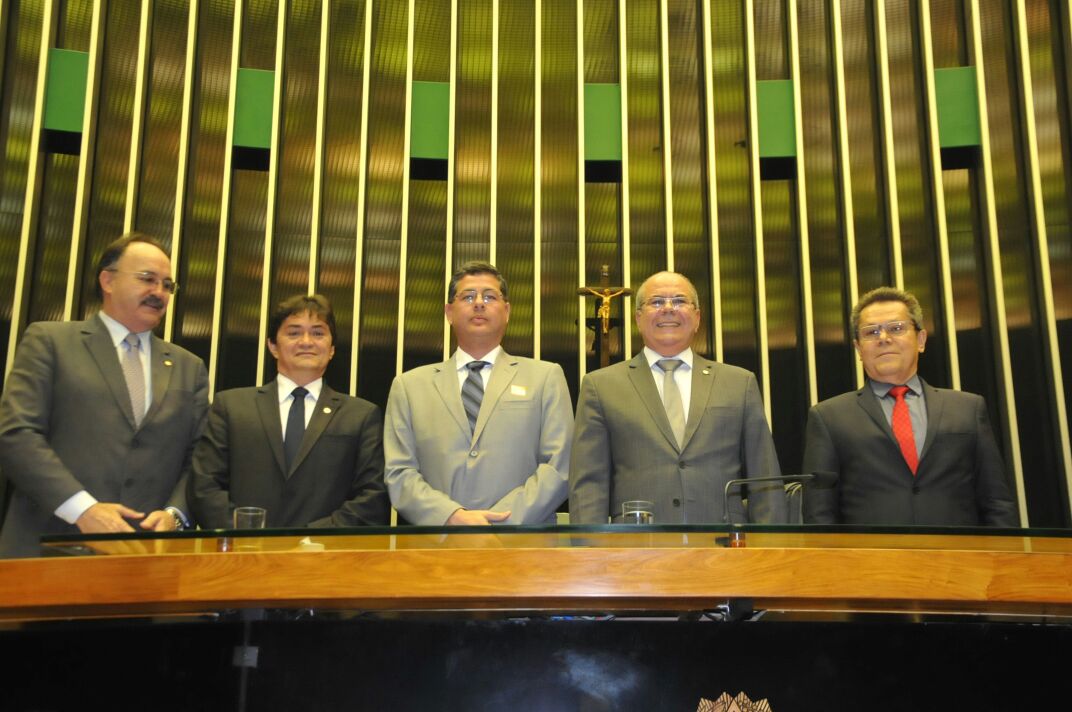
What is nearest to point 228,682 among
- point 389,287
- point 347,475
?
point 347,475

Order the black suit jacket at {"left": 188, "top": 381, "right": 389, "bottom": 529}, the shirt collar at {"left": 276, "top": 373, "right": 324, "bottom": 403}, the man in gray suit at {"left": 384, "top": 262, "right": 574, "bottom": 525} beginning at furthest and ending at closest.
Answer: the shirt collar at {"left": 276, "top": 373, "right": 324, "bottom": 403} < the black suit jacket at {"left": 188, "top": 381, "right": 389, "bottom": 529} < the man in gray suit at {"left": 384, "top": 262, "right": 574, "bottom": 525}

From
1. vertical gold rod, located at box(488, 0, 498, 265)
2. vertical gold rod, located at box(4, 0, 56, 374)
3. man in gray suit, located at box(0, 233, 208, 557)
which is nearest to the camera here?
man in gray suit, located at box(0, 233, 208, 557)

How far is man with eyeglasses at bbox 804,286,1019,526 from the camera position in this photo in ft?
8.96

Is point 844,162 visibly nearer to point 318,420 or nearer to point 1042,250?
point 1042,250

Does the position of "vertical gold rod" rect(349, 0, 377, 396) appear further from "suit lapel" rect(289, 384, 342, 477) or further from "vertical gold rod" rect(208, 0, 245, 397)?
"suit lapel" rect(289, 384, 342, 477)

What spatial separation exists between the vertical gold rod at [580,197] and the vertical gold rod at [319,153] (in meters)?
1.35

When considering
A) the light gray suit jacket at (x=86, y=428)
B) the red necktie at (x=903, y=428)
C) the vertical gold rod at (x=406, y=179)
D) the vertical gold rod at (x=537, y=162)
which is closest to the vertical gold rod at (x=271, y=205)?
the vertical gold rod at (x=406, y=179)

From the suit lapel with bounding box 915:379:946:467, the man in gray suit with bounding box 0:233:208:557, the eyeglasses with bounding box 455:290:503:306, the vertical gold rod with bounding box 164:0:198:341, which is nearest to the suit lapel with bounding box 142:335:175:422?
the man in gray suit with bounding box 0:233:208:557

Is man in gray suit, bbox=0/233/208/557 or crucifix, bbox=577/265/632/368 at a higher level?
crucifix, bbox=577/265/632/368

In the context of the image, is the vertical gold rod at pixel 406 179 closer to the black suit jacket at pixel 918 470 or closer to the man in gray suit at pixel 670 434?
the man in gray suit at pixel 670 434

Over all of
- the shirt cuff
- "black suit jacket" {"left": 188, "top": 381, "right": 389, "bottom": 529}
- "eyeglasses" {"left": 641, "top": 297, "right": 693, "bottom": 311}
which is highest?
"eyeglasses" {"left": 641, "top": 297, "right": 693, "bottom": 311}

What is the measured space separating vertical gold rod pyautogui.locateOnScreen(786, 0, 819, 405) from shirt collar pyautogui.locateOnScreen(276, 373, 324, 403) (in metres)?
2.89

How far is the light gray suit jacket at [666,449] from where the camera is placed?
2.67 metres

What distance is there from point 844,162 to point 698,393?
10.4ft
